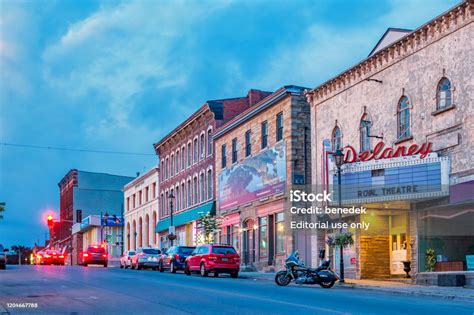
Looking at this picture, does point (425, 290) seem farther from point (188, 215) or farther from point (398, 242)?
point (188, 215)

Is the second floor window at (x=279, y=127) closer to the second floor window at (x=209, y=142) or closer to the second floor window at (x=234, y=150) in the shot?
the second floor window at (x=234, y=150)

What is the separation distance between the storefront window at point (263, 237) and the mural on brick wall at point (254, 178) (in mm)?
1484

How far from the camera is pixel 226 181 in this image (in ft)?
166

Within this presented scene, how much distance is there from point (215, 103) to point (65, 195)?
6078cm

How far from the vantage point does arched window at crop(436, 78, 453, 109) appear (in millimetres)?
28922

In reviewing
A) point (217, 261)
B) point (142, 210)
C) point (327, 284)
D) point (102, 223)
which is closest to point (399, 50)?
point (327, 284)

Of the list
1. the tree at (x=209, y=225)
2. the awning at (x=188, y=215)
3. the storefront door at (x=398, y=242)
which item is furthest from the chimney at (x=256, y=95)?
the storefront door at (x=398, y=242)

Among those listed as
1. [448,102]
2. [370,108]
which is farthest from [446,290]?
[370,108]

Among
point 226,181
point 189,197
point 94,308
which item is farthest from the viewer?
point 189,197

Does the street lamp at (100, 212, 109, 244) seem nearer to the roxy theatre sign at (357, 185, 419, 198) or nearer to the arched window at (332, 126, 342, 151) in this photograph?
the arched window at (332, 126, 342, 151)

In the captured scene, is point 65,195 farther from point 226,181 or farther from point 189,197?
point 226,181

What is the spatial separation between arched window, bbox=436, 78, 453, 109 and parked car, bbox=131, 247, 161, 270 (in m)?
23.4

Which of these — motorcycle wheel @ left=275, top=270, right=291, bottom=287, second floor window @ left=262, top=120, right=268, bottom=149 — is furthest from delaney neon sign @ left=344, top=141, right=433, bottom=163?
second floor window @ left=262, top=120, right=268, bottom=149

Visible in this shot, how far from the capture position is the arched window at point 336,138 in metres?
37.0
